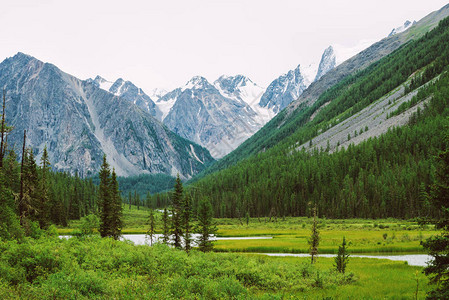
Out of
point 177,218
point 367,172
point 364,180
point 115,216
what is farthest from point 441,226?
point 367,172

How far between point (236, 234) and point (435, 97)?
133 meters

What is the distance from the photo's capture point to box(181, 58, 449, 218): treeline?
348 feet

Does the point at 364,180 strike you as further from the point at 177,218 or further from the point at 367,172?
the point at 177,218

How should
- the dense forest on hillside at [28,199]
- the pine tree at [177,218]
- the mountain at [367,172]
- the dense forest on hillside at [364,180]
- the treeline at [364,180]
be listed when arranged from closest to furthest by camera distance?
the dense forest on hillside at [28,199] < the pine tree at [177,218] < the treeline at [364,180] < the dense forest on hillside at [364,180] < the mountain at [367,172]

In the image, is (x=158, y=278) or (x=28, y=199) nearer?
(x=158, y=278)

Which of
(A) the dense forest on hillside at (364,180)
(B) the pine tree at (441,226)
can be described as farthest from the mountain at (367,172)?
(B) the pine tree at (441,226)

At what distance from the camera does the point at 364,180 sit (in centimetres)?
12356

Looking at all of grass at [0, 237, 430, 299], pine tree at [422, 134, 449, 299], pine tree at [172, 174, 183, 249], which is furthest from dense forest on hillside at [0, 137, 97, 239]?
pine tree at [422, 134, 449, 299]

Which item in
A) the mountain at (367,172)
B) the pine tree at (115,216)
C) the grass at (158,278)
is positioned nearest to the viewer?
the grass at (158,278)

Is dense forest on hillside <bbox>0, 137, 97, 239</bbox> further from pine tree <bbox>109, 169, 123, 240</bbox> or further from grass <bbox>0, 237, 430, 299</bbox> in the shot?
pine tree <bbox>109, 169, 123, 240</bbox>

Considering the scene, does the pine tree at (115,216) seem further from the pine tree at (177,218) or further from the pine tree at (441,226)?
the pine tree at (441,226)

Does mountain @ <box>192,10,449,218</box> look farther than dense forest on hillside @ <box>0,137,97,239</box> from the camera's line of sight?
Yes

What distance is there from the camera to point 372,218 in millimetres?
105312

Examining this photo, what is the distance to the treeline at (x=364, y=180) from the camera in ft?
348
